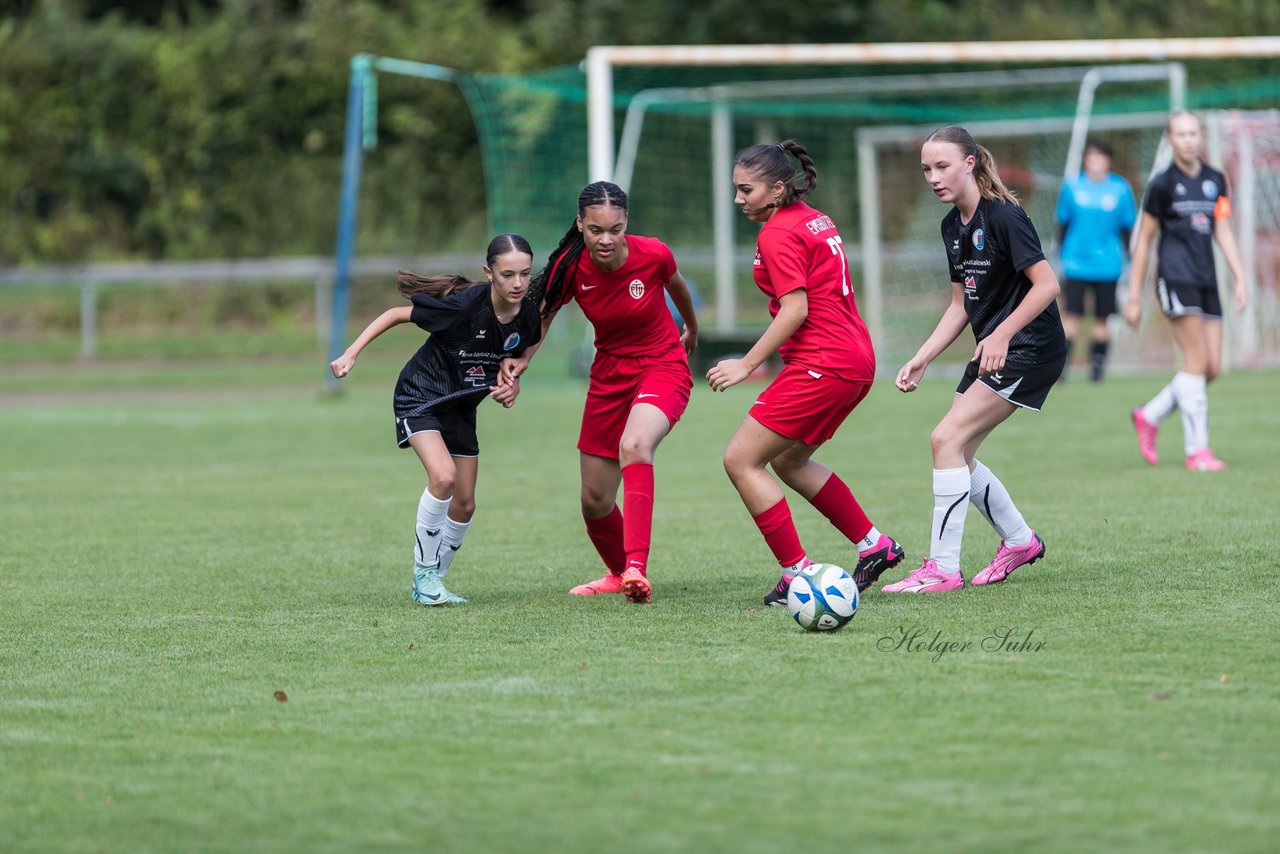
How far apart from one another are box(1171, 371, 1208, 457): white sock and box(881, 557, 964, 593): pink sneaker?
3.88 metres

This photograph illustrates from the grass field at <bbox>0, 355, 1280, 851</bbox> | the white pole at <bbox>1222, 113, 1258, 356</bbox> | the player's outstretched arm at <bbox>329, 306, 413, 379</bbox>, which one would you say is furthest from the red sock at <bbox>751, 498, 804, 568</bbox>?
the white pole at <bbox>1222, 113, 1258, 356</bbox>

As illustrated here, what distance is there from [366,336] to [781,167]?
166 centimetres

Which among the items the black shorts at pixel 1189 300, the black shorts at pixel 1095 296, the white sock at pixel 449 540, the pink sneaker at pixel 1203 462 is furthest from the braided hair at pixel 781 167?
the black shorts at pixel 1095 296

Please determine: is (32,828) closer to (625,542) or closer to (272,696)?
(272,696)

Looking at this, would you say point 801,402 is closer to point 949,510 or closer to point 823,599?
point 949,510

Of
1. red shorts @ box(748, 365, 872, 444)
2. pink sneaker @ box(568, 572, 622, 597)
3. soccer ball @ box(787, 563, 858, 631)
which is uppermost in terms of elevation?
red shorts @ box(748, 365, 872, 444)

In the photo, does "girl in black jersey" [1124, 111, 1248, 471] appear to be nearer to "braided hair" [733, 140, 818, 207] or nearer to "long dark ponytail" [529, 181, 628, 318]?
"braided hair" [733, 140, 818, 207]

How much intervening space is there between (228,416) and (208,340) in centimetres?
852

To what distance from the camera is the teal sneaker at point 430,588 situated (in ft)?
21.5

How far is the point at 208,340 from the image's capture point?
81.5ft

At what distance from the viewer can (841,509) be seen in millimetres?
6590

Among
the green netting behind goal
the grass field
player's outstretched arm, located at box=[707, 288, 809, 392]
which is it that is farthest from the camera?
the green netting behind goal

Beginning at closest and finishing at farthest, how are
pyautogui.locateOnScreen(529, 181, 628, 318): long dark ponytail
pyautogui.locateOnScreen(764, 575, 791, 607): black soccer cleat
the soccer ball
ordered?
the soccer ball → pyautogui.locateOnScreen(764, 575, 791, 607): black soccer cleat → pyautogui.locateOnScreen(529, 181, 628, 318): long dark ponytail

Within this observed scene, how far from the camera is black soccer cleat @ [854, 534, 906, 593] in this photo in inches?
256
